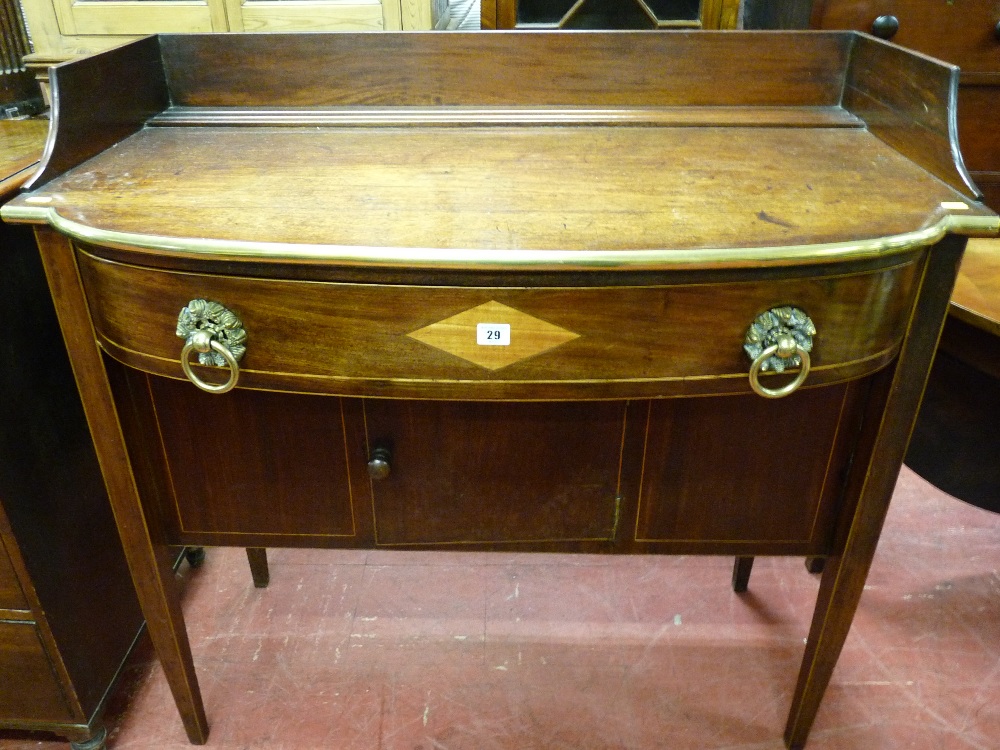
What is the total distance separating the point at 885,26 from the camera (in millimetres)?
1070

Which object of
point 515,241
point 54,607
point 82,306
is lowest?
point 54,607

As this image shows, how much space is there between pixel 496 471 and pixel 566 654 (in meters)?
0.53

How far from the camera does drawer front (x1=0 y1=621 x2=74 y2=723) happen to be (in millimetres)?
1049

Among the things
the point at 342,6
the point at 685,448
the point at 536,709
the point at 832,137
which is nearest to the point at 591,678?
the point at 536,709

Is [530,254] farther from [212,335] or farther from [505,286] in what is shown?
[212,335]

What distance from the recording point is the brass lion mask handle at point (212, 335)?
2.41 feet

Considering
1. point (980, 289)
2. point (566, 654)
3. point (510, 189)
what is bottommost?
point (566, 654)

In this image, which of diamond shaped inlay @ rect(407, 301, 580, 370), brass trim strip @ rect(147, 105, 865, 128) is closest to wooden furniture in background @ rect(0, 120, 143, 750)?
brass trim strip @ rect(147, 105, 865, 128)

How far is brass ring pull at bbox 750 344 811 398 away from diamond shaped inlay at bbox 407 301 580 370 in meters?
0.17

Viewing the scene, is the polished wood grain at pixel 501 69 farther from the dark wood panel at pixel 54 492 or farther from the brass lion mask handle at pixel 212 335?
the brass lion mask handle at pixel 212 335

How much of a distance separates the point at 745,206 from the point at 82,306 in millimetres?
680

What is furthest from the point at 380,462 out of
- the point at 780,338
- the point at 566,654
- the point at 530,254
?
the point at 566,654

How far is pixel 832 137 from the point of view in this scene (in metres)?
0.97

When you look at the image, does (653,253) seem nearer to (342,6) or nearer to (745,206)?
(745,206)
